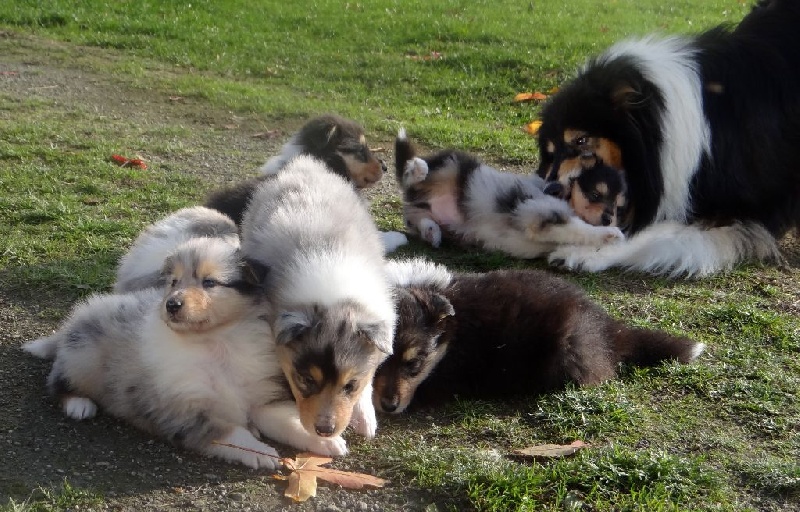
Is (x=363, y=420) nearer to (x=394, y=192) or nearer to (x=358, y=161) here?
(x=358, y=161)

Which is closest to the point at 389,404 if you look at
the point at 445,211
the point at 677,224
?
the point at 445,211

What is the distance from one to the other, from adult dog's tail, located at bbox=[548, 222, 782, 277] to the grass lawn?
4.7 inches

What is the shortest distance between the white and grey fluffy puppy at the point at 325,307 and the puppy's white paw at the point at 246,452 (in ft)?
0.64

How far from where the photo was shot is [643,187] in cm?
654

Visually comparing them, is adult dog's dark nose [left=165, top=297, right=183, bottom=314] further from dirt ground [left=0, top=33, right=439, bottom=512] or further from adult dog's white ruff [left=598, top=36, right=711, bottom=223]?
adult dog's white ruff [left=598, top=36, right=711, bottom=223]

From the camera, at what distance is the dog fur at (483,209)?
6.23 m

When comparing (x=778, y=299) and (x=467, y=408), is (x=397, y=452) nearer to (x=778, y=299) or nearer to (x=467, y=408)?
(x=467, y=408)

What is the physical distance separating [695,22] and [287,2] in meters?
6.65

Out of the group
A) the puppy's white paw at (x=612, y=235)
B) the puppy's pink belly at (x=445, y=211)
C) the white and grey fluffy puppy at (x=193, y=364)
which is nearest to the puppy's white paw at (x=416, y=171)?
the puppy's pink belly at (x=445, y=211)

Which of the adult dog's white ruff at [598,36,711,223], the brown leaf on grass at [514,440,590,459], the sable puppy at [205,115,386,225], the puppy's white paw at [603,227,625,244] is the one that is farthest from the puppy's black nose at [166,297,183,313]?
the adult dog's white ruff at [598,36,711,223]

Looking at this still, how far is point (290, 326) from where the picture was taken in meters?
3.68

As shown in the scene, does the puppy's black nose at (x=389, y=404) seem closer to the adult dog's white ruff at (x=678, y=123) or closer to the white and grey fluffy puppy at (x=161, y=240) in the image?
the white and grey fluffy puppy at (x=161, y=240)

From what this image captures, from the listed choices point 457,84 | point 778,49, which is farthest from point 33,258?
point 457,84

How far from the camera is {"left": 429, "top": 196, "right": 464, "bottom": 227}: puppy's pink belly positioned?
670 cm
